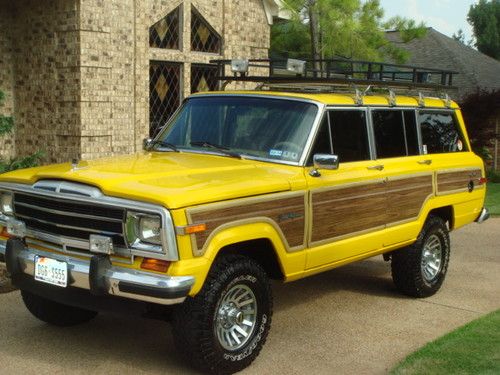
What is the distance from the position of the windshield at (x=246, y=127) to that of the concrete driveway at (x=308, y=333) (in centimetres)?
153

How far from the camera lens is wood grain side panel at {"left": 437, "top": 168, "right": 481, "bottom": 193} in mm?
7852

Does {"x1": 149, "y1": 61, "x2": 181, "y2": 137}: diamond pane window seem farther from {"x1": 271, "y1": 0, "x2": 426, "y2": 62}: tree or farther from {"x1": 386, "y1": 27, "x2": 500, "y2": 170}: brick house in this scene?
{"x1": 386, "y1": 27, "x2": 500, "y2": 170}: brick house

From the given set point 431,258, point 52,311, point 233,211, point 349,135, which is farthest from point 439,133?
point 52,311

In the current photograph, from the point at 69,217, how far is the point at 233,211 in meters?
1.12

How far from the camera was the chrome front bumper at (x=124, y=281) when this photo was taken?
480cm

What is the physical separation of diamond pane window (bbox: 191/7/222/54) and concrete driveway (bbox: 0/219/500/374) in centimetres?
713

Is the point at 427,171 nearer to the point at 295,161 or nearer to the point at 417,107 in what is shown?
the point at 417,107

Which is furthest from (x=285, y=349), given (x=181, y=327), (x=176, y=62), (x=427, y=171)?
(x=176, y=62)

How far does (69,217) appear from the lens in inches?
208

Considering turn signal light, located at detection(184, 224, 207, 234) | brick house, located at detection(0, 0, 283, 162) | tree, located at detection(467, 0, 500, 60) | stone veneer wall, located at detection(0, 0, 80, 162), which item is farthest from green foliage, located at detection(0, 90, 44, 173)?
tree, located at detection(467, 0, 500, 60)

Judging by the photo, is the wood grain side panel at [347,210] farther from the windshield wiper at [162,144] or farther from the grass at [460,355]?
the windshield wiper at [162,144]

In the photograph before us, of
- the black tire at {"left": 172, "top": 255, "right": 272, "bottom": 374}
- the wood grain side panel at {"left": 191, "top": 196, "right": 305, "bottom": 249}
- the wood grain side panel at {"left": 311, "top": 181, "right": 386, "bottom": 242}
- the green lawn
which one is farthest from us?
the green lawn

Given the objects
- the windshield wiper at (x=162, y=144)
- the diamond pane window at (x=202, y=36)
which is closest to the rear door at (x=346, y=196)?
the windshield wiper at (x=162, y=144)

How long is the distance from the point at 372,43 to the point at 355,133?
42.7 ft
